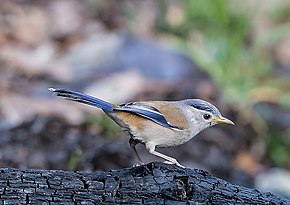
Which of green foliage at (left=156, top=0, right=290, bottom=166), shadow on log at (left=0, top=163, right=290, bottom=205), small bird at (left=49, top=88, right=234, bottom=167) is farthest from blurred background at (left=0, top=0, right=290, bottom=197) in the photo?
shadow on log at (left=0, top=163, right=290, bottom=205)

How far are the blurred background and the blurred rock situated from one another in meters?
0.02

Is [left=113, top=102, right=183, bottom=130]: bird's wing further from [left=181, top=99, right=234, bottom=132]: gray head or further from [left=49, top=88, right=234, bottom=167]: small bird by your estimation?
[left=181, top=99, right=234, bottom=132]: gray head

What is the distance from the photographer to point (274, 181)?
820 cm

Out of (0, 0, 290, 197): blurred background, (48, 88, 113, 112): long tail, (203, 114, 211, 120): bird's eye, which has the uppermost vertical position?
(0, 0, 290, 197): blurred background

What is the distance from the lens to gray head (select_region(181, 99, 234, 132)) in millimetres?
5066

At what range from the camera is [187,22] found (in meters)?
11.5

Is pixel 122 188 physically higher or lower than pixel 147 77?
lower

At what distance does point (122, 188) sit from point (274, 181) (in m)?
4.60

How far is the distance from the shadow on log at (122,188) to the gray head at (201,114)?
1026 millimetres

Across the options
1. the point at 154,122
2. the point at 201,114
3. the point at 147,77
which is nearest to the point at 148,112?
the point at 154,122

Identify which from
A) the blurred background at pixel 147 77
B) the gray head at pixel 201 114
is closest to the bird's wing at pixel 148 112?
the gray head at pixel 201 114

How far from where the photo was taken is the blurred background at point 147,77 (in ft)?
25.1

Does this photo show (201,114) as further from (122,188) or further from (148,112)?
(122,188)

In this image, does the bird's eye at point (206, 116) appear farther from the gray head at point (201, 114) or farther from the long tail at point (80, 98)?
the long tail at point (80, 98)
